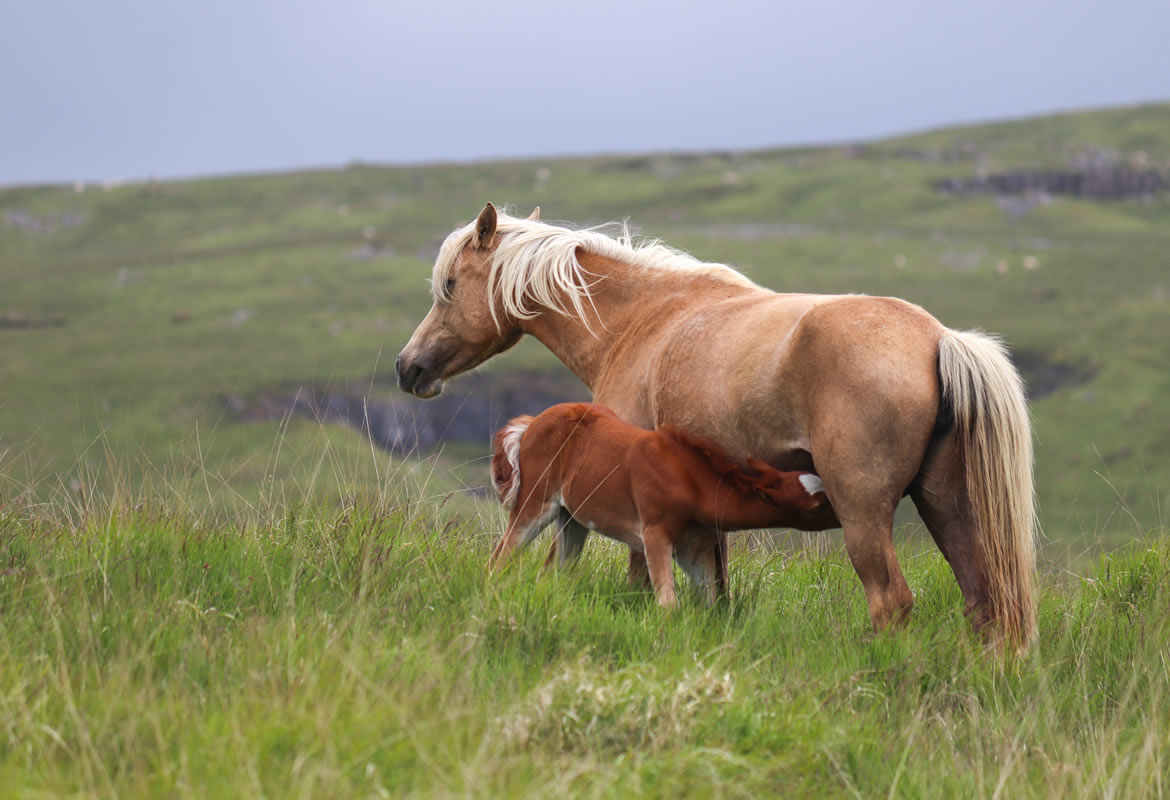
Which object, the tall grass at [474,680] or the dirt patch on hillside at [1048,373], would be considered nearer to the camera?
the tall grass at [474,680]

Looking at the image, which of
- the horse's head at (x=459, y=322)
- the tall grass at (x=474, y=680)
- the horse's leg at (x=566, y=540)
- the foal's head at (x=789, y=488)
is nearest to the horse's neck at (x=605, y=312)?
the horse's head at (x=459, y=322)

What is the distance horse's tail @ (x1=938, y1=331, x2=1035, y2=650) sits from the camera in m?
4.98

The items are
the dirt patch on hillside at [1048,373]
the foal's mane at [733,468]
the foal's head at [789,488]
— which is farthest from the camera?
the dirt patch on hillside at [1048,373]

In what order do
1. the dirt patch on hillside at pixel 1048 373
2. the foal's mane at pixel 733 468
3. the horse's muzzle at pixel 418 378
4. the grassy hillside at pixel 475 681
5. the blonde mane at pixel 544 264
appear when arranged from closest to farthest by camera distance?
the grassy hillside at pixel 475 681 < the foal's mane at pixel 733 468 < the blonde mane at pixel 544 264 < the horse's muzzle at pixel 418 378 < the dirt patch on hillside at pixel 1048 373

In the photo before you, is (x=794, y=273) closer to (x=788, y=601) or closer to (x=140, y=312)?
(x=140, y=312)

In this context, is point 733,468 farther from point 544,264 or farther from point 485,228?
point 485,228

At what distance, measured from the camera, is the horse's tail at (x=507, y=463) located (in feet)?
19.7

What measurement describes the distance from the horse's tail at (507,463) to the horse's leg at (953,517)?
208 centimetres

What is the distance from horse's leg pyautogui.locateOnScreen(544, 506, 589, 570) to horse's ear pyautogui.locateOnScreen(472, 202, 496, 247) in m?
2.21

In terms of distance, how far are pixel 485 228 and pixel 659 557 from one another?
295cm

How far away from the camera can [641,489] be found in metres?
5.43

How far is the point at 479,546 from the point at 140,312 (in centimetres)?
5310

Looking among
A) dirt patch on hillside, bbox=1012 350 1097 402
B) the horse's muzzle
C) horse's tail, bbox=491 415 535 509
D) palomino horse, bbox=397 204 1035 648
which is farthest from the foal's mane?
dirt patch on hillside, bbox=1012 350 1097 402

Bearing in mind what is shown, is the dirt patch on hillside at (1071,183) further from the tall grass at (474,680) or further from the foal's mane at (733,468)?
the tall grass at (474,680)
